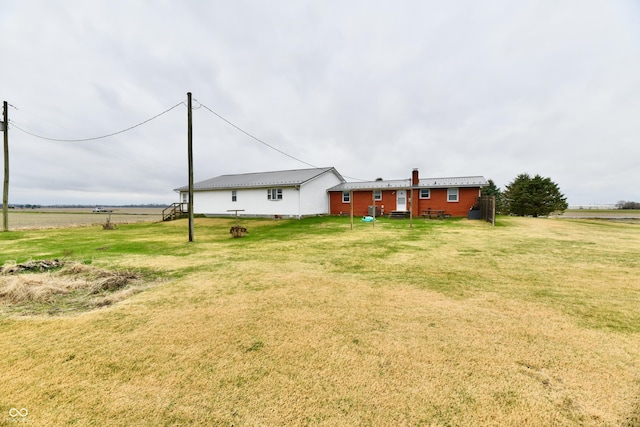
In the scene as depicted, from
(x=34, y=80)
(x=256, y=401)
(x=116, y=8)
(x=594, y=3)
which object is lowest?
(x=256, y=401)

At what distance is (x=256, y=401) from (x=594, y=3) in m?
25.0

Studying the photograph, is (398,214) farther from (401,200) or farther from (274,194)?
(274,194)

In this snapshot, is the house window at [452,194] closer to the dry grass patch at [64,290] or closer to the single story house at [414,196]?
the single story house at [414,196]

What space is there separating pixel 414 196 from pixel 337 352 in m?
24.0

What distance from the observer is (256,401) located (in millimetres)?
2357

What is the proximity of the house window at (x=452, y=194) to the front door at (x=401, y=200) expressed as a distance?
382cm

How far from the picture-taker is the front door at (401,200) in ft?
83.3

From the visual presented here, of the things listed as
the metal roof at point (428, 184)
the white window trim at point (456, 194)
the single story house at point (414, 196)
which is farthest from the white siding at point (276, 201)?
the white window trim at point (456, 194)

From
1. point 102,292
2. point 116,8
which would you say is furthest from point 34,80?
point 102,292

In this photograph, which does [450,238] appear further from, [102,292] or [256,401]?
[102,292]

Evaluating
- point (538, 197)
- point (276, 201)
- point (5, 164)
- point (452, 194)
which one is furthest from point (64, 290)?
point (538, 197)

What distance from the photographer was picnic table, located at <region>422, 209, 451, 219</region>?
74.7ft

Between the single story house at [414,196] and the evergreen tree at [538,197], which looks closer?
the single story house at [414,196]

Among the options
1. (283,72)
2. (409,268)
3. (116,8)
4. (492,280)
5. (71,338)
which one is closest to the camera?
(71,338)
